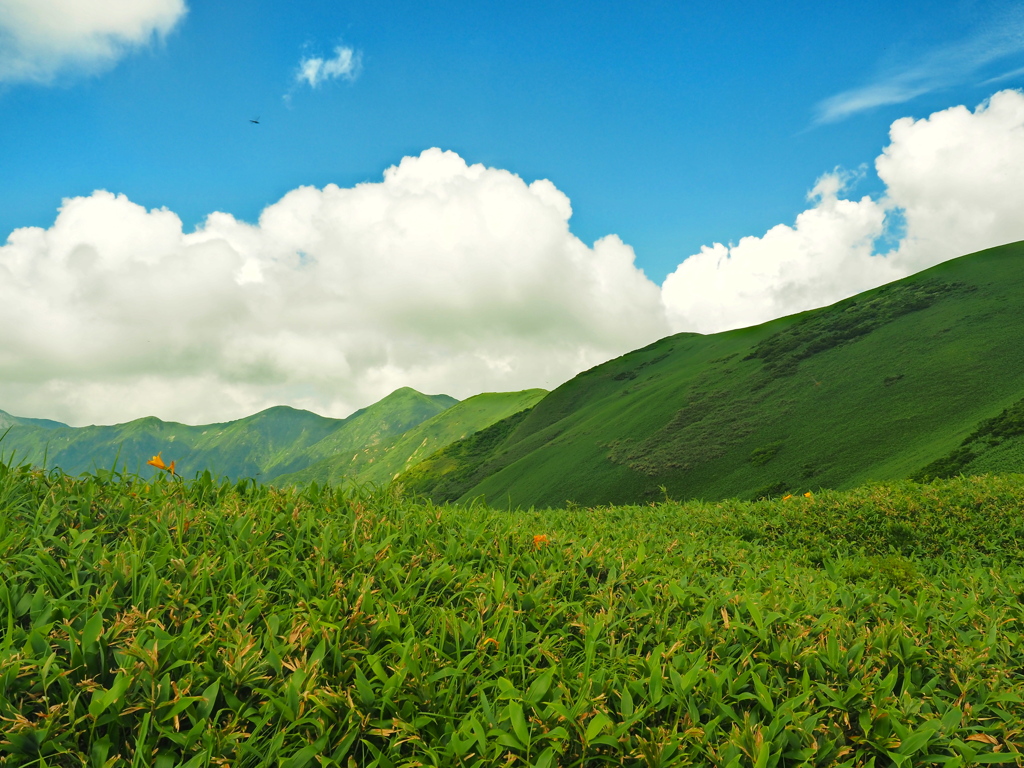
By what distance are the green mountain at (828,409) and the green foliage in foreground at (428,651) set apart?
14.1 m

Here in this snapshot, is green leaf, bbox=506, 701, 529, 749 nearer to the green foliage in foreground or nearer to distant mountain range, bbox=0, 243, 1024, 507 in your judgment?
the green foliage in foreground

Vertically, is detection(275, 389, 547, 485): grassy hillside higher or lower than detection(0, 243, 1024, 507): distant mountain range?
higher

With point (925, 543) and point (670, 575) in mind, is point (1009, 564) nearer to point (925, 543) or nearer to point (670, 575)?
point (925, 543)

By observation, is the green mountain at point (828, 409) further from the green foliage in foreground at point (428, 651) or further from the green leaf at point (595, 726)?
the green leaf at point (595, 726)

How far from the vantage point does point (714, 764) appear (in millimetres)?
1908

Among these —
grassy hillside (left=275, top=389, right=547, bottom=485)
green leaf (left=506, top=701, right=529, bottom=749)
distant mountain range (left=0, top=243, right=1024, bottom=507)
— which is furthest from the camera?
grassy hillside (left=275, top=389, right=547, bottom=485)

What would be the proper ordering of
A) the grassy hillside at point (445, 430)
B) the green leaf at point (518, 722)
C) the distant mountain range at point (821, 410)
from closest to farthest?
the green leaf at point (518, 722) < the distant mountain range at point (821, 410) < the grassy hillside at point (445, 430)

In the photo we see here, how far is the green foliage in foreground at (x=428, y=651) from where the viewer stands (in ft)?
6.13

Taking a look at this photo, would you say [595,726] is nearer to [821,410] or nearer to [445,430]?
[821,410]

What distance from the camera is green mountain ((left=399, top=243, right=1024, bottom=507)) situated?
80.6 ft

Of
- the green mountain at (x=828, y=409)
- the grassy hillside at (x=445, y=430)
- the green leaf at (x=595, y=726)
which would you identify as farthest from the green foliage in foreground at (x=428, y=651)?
the grassy hillside at (x=445, y=430)

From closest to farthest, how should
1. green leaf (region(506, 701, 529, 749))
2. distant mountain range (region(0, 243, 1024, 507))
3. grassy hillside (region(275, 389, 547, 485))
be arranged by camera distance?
green leaf (region(506, 701, 529, 749)) < distant mountain range (region(0, 243, 1024, 507)) < grassy hillside (region(275, 389, 547, 485))

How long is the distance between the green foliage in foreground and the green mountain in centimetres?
1407

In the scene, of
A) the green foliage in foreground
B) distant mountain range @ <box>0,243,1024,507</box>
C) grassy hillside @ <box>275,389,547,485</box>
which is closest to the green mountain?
distant mountain range @ <box>0,243,1024,507</box>
